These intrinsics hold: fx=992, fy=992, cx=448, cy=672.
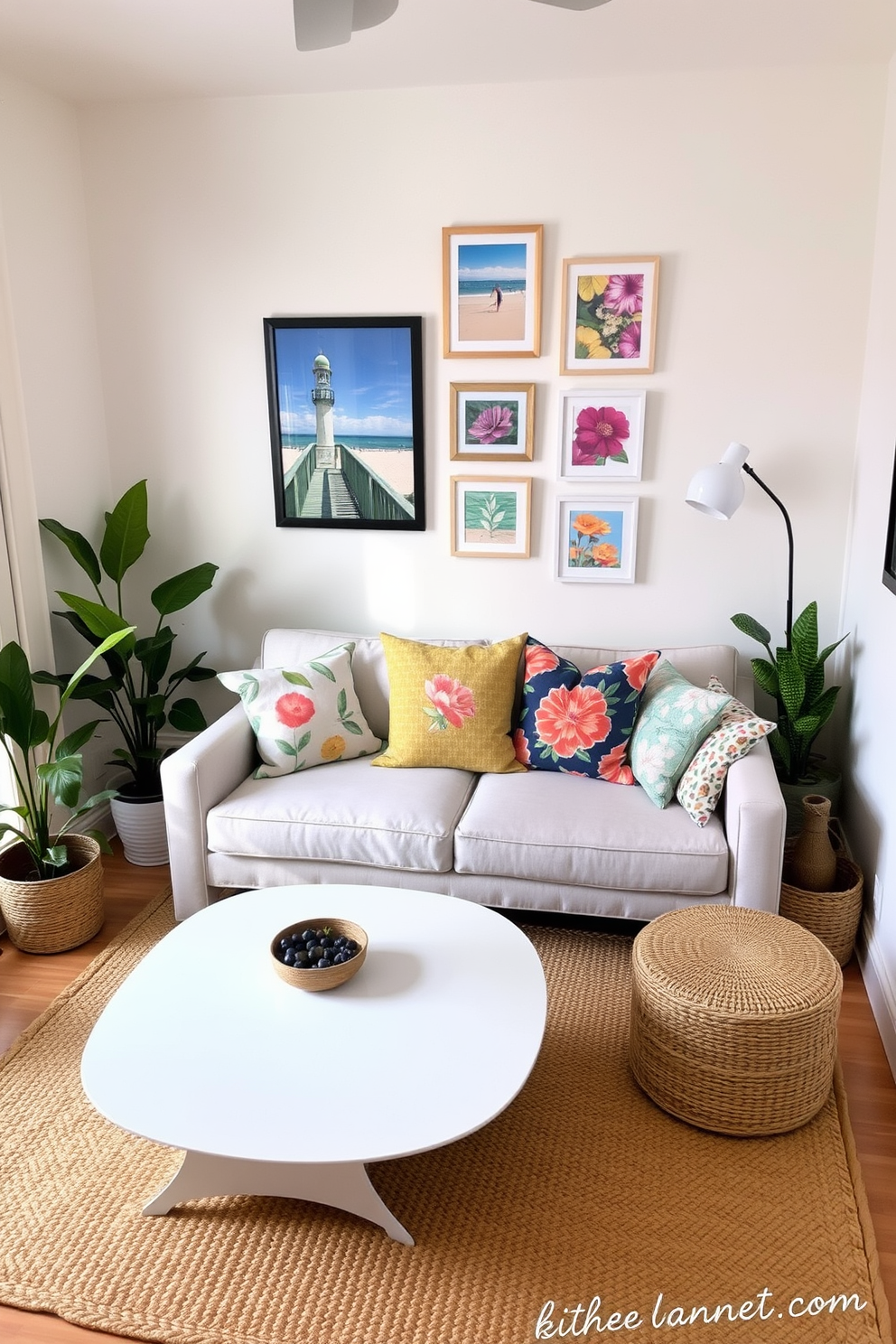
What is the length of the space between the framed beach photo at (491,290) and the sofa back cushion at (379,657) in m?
1.01

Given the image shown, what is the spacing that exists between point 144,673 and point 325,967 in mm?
1898

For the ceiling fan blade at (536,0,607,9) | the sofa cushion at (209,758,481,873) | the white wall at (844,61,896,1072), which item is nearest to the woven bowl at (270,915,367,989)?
the sofa cushion at (209,758,481,873)

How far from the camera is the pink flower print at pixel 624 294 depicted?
3.18m

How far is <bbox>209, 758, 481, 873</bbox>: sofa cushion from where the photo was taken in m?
2.83

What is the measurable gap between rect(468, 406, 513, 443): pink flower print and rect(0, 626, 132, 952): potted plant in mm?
1358

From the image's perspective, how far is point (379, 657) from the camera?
3404 millimetres

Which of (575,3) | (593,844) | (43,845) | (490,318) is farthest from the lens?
(490,318)

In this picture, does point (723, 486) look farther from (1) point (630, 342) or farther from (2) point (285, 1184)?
(2) point (285, 1184)

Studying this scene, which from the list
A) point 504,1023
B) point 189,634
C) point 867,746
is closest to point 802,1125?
point 504,1023

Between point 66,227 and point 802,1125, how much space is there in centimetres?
349

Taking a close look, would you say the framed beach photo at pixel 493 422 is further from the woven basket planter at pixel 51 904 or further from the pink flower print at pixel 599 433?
the woven basket planter at pixel 51 904

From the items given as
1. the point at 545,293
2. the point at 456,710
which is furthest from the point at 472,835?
the point at 545,293

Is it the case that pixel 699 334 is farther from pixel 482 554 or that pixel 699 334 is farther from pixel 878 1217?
pixel 878 1217

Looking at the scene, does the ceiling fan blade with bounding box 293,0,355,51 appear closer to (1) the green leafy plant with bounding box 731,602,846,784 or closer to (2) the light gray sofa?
(2) the light gray sofa
